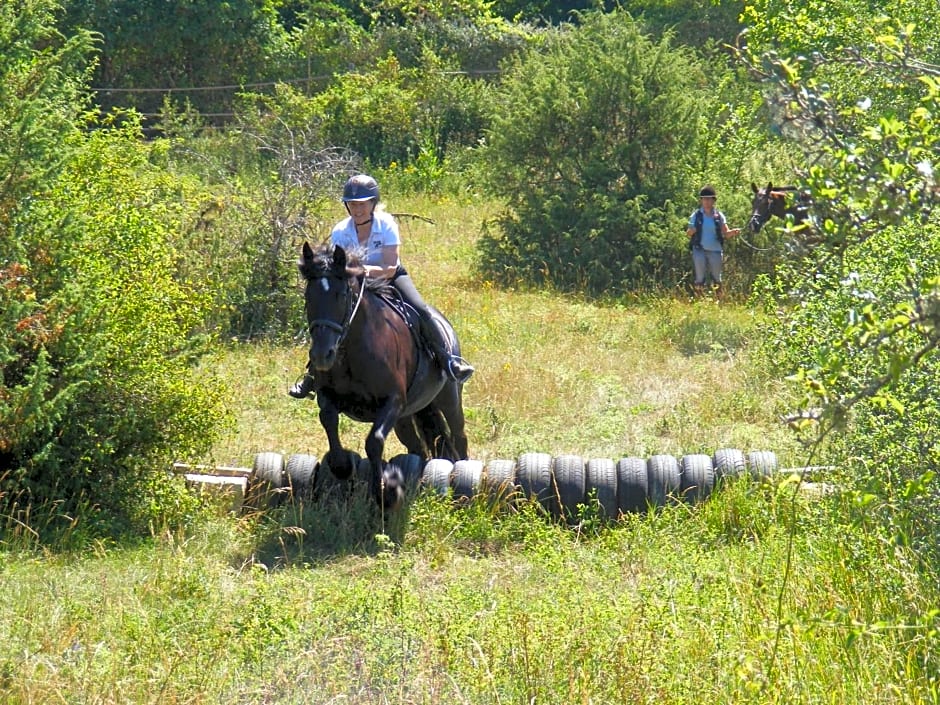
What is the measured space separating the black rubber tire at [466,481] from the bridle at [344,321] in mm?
1297

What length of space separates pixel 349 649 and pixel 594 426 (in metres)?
6.70

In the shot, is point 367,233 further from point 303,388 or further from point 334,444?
point 334,444

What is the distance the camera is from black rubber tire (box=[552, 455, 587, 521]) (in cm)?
934

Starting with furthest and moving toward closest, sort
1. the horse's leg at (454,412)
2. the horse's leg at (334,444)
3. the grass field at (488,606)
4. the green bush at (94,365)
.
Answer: the horse's leg at (454,412)
the horse's leg at (334,444)
the green bush at (94,365)
the grass field at (488,606)

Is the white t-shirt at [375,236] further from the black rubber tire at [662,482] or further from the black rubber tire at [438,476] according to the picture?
the black rubber tire at [662,482]

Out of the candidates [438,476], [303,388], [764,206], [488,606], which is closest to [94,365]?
[303,388]

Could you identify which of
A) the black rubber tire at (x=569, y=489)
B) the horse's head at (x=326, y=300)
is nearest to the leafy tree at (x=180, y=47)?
the horse's head at (x=326, y=300)

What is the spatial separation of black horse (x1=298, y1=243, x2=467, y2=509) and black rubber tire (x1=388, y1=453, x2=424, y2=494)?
9 centimetres

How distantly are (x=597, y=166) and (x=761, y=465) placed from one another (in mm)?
11768

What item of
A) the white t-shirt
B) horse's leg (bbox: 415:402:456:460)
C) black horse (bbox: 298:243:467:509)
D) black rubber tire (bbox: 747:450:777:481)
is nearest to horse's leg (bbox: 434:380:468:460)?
horse's leg (bbox: 415:402:456:460)

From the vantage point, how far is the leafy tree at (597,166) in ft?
65.5

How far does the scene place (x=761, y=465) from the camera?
931cm

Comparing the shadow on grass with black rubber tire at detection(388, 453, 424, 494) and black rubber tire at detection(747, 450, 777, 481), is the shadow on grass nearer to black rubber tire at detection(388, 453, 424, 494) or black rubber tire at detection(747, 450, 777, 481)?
black rubber tire at detection(388, 453, 424, 494)

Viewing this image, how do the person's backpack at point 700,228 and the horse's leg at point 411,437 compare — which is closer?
the horse's leg at point 411,437
